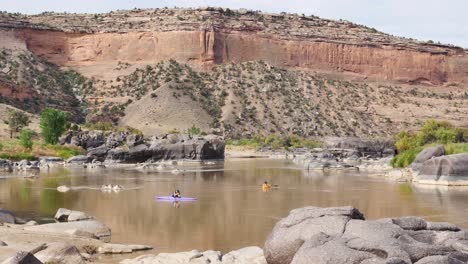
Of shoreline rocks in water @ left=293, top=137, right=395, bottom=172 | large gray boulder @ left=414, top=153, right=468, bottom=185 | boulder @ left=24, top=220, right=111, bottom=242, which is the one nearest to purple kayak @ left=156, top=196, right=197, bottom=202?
boulder @ left=24, top=220, right=111, bottom=242

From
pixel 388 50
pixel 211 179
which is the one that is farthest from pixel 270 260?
pixel 388 50

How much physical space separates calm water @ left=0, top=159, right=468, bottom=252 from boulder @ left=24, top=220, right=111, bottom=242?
48cm

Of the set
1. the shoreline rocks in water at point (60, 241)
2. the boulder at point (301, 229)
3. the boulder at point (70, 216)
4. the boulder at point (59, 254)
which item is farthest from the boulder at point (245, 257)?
the boulder at point (70, 216)

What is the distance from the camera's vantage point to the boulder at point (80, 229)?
73.7 feet

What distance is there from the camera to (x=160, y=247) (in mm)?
21422

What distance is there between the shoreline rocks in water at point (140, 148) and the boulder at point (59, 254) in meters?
52.2

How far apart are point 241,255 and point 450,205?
→ 662 inches

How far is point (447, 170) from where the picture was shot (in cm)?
4244

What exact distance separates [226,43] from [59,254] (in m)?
121

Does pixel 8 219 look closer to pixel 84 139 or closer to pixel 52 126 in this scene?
pixel 84 139

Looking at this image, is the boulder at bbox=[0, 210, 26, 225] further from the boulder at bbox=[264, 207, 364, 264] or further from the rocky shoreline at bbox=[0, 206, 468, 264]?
the boulder at bbox=[264, 207, 364, 264]

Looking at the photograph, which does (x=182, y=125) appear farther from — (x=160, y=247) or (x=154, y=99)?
(x=160, y=247)

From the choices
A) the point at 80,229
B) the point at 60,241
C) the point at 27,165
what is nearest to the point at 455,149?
the point at 80,229

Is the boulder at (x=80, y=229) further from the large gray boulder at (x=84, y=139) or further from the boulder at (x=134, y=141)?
the large gray boulder at (x=84, y=139)
